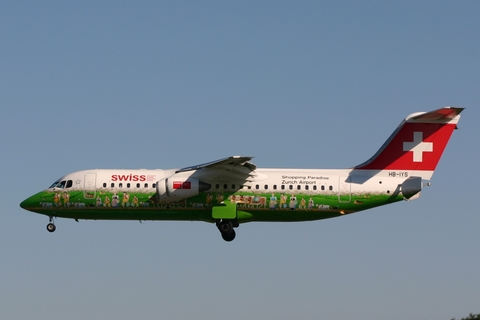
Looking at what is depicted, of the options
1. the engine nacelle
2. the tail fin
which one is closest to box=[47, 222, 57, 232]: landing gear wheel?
the engine nacelle

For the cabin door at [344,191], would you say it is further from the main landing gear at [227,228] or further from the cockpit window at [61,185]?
the cockpit window at [61,185]

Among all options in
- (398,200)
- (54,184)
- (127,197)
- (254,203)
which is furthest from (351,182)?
(54,184)

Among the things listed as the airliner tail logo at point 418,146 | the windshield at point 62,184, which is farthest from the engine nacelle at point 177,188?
the airliner tail logo at point 418,146

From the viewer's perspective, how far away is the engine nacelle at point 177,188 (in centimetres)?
2894

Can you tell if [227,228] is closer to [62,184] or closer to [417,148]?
[62,184]

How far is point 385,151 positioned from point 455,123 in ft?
9.10

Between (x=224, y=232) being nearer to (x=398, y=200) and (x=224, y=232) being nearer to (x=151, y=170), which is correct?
(x=151, y=170)

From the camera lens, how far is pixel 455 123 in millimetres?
30484

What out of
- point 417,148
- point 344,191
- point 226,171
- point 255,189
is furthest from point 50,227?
point 417,148

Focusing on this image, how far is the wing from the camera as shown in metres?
28.7

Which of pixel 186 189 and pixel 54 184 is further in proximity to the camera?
pixel 54 184

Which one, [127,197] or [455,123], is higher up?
[455,123]

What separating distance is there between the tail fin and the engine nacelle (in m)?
6.16

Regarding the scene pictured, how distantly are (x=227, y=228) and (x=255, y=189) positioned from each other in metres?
1.74
